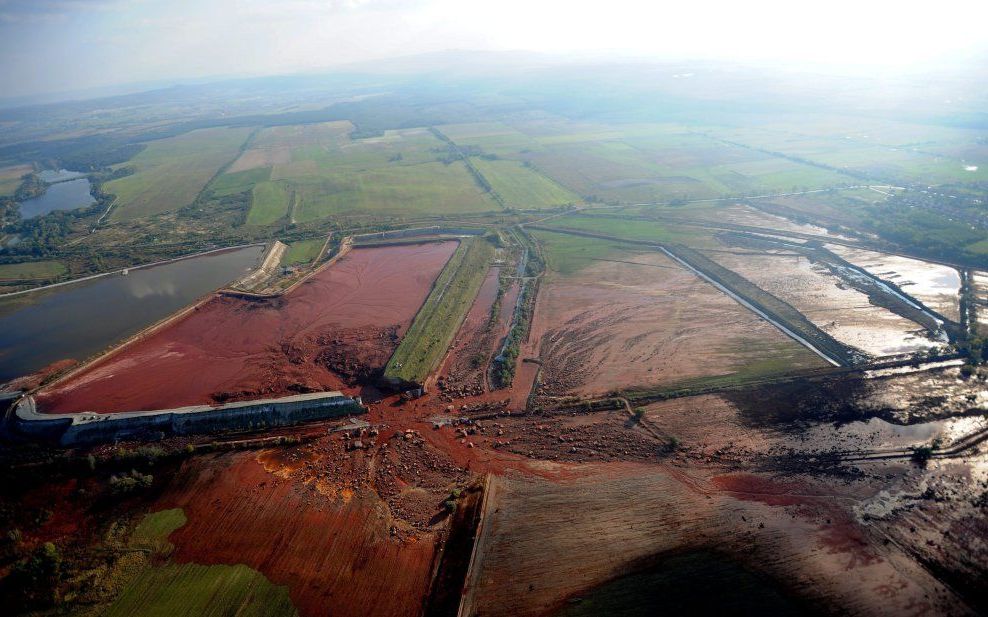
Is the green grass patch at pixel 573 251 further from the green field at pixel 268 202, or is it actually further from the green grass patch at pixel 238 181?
the green grass patch at pixel 238 181

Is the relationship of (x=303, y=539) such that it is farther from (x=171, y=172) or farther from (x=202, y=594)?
(x=171, y=172)

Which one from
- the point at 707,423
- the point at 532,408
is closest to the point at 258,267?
the point at 532,408

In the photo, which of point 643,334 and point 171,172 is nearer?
point 643,334

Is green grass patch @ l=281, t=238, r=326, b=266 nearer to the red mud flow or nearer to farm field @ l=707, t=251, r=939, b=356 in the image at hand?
the red mud flow

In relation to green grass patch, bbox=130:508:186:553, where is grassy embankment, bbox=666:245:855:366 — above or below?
above

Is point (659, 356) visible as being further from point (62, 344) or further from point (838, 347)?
point (62, 344)

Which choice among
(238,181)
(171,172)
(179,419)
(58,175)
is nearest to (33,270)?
(238,181)

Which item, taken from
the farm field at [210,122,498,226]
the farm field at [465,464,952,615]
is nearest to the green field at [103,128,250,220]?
the farm field at [210,122,498,226]

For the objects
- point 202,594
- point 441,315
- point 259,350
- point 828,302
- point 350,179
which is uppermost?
point 350,179
